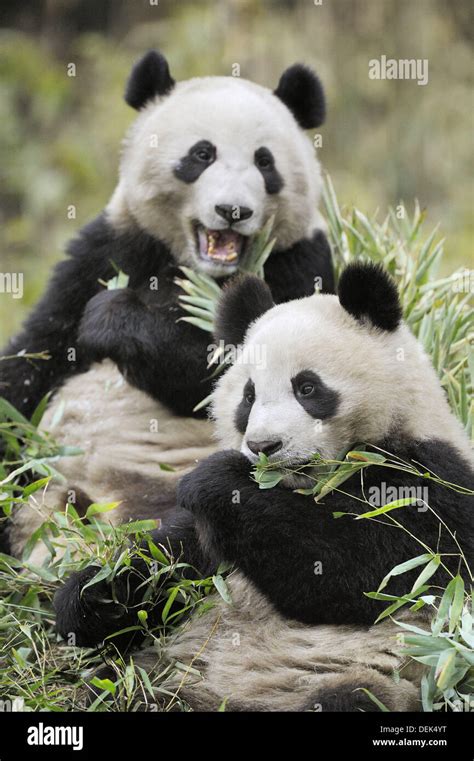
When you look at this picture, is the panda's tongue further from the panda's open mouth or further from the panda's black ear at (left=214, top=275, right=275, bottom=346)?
the panda's black ear at (left=214, top=275, right=275, bottom=346)

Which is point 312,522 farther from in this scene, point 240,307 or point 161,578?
point 240,307

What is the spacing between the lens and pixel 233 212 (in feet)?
16.0

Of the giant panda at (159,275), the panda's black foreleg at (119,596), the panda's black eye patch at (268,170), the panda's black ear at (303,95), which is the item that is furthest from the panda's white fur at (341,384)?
the panda's black ear at (303,95)

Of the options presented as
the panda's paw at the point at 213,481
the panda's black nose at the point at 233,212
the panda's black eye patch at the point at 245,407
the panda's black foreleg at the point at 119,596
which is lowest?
the panda's black foreleg at the point at 119,596

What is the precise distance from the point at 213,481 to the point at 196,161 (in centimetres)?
193

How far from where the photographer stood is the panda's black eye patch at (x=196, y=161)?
16.9 feet

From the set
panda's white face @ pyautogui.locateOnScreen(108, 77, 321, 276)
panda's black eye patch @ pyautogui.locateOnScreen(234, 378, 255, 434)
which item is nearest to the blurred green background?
panda's white face @ pyautogui.locateOnScreen(108, 77, 321, 276)

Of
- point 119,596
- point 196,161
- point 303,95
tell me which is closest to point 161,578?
point 119,596

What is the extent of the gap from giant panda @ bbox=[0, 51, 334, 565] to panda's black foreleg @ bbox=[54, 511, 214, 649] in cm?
65

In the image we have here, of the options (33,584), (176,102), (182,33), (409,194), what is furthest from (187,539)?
(182,33)

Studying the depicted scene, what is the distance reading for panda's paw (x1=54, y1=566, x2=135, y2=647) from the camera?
4047 mm

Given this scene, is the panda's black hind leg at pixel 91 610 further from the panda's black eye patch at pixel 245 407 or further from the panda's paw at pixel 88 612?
the panda's black eye patch at pixel 245 407

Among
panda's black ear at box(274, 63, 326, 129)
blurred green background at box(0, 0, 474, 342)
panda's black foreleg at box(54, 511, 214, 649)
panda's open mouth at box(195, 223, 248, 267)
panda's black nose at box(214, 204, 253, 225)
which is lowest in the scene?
panda's black foreleg at box(54, 511, 214, 649)
